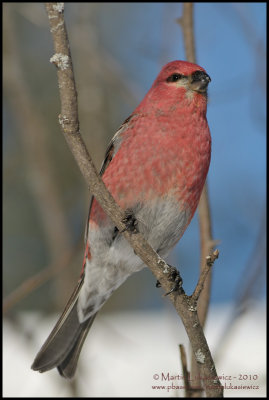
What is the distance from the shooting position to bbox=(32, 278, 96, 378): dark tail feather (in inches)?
107

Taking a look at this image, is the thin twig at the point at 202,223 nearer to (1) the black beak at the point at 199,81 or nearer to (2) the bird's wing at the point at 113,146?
(1) the black beak at the point at 199,81

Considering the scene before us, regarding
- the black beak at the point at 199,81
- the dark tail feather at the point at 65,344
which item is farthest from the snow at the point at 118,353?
the black beak at the point at 199,81

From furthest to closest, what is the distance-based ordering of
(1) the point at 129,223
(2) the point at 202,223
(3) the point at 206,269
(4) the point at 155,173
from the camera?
(4) the point at 155,173
(2) the point at 202,223
(1) the point at 129,223
(3) the point at 206,269

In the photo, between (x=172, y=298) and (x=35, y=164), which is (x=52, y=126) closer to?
(x=35, y=164)

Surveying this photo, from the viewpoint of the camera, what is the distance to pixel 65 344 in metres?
2.82

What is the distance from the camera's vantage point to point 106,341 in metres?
4.65

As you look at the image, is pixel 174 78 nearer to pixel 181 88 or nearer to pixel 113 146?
pixel 181 88

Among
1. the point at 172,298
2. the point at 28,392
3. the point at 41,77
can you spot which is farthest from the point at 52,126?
the point at 172,298

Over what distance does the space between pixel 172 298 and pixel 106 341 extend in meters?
2.88

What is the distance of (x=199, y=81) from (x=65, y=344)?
1.49 meters

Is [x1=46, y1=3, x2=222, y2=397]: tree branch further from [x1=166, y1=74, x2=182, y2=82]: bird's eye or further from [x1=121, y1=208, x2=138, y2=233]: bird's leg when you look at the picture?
[x1=166, y1=74, x2=182, y2=82]: bird's eye

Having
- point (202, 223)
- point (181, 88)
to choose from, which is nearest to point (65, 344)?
point (202, 223)

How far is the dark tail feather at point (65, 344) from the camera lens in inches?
107

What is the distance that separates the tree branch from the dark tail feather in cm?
101
